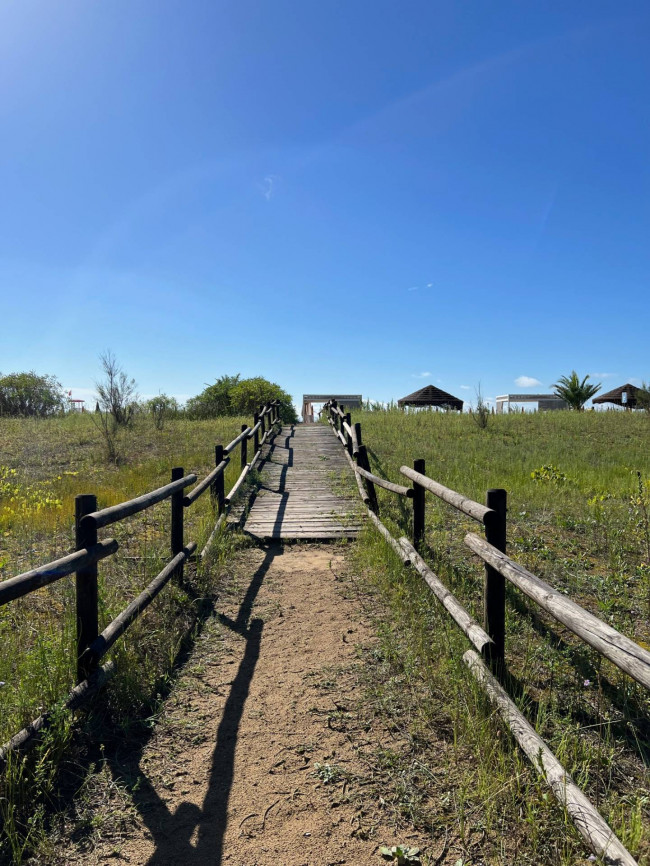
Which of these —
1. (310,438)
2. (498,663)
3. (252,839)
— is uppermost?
(310,438)

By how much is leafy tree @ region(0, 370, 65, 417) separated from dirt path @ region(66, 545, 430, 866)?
2223 cm

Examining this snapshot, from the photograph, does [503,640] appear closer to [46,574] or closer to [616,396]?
[46,574]

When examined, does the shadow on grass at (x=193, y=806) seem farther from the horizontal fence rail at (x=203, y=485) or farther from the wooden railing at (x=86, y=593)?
the horizontal fence rail at (x=203, y=485)

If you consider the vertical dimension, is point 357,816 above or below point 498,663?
below

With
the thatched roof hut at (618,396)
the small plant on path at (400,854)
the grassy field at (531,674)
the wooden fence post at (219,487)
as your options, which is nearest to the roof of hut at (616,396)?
the thatched roof hut at (618,396)

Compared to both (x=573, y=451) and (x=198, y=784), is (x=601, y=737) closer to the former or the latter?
(x=198, y=784)

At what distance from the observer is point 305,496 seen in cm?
973

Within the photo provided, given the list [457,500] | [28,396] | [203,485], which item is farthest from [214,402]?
[457,500]

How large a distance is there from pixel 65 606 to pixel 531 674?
3.45m

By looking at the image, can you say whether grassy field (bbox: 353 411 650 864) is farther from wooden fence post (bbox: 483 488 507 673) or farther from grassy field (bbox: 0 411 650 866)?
wooden fence post (bbox: 483 488 507 673)

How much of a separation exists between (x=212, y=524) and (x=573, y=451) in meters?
10.9

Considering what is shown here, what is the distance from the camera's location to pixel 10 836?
2180 millimetres

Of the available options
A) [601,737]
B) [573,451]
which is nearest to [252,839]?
[601,737]

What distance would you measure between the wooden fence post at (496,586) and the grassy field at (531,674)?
0.25 meters
